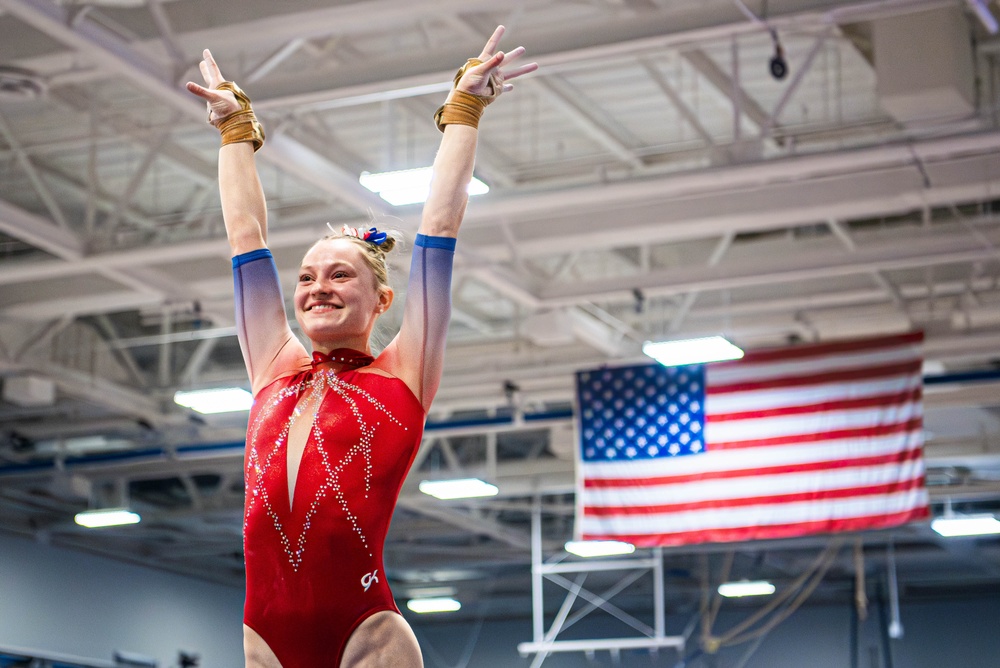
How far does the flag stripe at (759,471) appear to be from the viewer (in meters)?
10.7

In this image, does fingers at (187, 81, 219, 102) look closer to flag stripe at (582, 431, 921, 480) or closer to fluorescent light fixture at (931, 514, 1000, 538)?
flag stripe at (582, 431, 921, 480)

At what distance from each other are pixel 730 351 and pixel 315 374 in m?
8.83

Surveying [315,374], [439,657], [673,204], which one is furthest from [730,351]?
[439,657]

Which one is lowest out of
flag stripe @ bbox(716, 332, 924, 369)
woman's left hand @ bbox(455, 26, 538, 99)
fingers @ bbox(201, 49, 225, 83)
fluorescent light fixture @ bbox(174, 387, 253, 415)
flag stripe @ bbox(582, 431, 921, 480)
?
woman's left hand @ bbox(455, 26, 538, 99)

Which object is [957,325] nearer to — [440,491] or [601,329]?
[601,329]

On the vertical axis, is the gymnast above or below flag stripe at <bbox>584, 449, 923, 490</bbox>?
below

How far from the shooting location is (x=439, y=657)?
25641 mm

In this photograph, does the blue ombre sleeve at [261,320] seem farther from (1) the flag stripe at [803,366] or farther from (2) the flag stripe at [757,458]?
(1) the flag stripe at [803,366]

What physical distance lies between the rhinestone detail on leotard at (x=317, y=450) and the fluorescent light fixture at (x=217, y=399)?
957cm

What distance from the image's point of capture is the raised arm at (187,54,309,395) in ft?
9.05

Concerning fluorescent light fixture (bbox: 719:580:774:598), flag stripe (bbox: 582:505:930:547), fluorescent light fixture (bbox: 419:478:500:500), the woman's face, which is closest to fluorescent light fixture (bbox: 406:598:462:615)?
fluorescent light fixture (bbox: 719:580:774:598)

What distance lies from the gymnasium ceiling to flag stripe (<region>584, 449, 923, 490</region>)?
1368 mm

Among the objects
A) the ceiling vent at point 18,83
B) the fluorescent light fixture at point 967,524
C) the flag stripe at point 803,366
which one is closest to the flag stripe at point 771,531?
the flag stripe at point 803,366

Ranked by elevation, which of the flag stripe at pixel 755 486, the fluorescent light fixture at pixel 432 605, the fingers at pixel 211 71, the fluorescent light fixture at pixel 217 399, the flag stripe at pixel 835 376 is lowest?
the fingers at pixel 211 71
